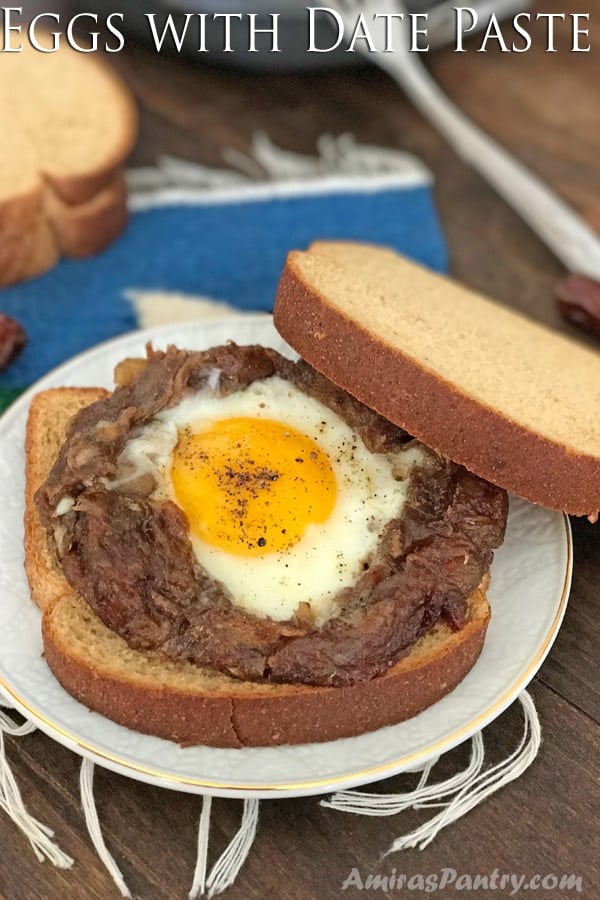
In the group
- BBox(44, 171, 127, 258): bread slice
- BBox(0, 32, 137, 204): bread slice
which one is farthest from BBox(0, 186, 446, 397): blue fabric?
BBox(0, 32, 137, 204): bread slice

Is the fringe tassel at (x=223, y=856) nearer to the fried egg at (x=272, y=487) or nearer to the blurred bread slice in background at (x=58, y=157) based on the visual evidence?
the fried egg at (x=272, y=487)

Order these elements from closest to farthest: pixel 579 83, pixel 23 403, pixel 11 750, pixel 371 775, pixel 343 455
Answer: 1. pixel 371 775
2. pixel 11 750
3. pixel 343 455
4. pixel 23 403
5. pixel 579 83

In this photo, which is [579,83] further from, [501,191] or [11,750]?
[11,750]

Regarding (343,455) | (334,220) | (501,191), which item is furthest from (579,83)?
(343,455)

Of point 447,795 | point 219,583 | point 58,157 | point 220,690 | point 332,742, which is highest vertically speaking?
point 58,157

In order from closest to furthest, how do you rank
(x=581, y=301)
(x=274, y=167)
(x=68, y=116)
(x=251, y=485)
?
(x=251, y=485) → (x=581, y=301) → (x=68, y=116) → (x=274, y=167)

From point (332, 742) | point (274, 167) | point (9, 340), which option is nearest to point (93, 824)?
point (332, 742)

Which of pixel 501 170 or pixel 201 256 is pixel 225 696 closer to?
pixel 201 256
